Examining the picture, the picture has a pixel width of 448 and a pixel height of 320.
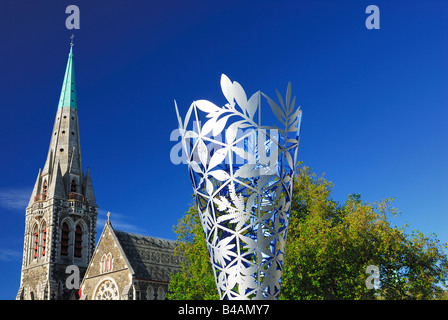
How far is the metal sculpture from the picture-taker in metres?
14.2

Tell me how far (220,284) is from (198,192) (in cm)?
282

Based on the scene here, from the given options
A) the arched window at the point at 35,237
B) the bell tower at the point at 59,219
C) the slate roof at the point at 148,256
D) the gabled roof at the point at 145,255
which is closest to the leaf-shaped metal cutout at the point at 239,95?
the gabled roof at the point at 145,255

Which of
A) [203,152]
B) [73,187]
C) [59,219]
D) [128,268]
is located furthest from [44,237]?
[203,152]

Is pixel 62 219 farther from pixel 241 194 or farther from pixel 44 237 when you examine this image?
pixel 241 194

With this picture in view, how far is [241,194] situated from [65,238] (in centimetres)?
4602

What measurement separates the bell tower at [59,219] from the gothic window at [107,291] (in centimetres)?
1523

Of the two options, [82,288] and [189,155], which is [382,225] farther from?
[82,288]

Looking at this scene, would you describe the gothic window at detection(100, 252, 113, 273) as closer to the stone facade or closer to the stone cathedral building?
the stone facade

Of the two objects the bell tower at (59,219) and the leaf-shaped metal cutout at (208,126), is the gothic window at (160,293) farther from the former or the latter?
the leaf-shaped metal cutout at (208,126)

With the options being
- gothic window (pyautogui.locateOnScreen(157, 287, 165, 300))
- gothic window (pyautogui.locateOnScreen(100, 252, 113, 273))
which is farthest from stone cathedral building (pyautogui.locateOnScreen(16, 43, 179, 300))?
gothic window (pyautogui.locateOnScreen(157, 287, 165, 300))

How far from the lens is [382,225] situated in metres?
26.3

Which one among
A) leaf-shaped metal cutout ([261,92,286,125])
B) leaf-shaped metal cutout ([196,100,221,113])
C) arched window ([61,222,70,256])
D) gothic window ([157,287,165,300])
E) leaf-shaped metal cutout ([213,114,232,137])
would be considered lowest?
gothic window ([157,287,165,300])

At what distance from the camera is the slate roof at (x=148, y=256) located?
3797 cm

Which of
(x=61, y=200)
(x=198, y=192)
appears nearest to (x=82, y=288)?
(x=61, y=200)
